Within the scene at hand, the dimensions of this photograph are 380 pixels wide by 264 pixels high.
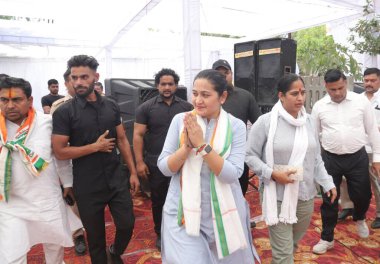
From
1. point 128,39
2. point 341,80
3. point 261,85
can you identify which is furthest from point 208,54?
point 341,80

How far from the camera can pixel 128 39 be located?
39.3 ft

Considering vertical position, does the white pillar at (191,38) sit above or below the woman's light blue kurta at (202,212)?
above

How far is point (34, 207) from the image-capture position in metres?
2.28

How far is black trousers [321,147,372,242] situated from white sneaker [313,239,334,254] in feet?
0.12

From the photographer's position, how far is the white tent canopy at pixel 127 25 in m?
8.67

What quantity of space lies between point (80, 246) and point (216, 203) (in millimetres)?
2061

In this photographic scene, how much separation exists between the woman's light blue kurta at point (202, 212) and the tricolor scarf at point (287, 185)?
40 cm

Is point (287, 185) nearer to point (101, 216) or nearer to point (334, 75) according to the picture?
point (334, 75)

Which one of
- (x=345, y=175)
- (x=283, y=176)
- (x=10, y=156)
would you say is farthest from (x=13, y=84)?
(x=345, y=175)

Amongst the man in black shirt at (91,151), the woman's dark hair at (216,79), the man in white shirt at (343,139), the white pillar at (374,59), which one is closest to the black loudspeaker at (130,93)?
the man in black shirt at (91,151)

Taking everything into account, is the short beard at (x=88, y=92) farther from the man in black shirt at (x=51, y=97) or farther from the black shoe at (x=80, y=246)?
the man in black shirt at (x=51, y=97)

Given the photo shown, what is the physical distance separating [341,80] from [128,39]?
10097mm

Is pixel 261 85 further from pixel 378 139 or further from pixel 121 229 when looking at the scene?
pixel 121 229

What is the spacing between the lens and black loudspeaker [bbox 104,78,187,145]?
431cm
